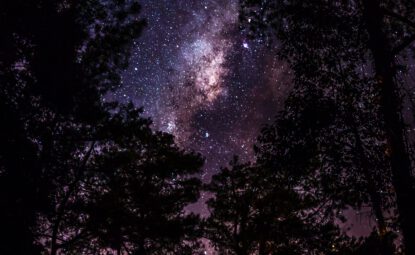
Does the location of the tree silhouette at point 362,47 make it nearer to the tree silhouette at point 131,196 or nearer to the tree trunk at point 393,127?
the tree trunk at point 393,127

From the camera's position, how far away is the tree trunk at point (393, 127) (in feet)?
19.6

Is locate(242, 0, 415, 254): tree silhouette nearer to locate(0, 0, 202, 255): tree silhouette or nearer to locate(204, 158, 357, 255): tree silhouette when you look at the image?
locate(0, 0, 202, 255): tree silhouette

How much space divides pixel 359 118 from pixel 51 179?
368 inches

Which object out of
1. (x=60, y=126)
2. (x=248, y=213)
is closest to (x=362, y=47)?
(x=60, y=126)

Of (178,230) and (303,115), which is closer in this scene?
(303,115)

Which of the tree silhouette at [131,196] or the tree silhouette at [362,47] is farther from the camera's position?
the tree silhouette at [131,196]

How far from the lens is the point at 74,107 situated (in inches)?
482

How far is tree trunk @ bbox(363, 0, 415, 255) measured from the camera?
5.98 metres

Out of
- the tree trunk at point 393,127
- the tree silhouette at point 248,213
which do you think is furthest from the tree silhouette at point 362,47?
the tree silhouette at point 248,213

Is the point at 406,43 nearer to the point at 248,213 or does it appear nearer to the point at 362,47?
the point at 362,47

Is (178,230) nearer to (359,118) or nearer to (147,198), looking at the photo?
(147,198)

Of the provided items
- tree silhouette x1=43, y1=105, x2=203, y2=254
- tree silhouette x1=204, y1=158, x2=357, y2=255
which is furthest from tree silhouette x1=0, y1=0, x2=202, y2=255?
tree silhouette x1=204, y1=158, x2=357, y2=255

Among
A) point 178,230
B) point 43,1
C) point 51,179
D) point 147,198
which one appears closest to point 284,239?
point 178,230

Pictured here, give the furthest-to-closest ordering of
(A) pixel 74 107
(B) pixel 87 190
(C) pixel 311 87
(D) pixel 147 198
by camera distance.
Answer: (D) pixel 147 198 → (B) pixel 87 190 → (A) pixel 74 107 → (C) pixel 311 87
